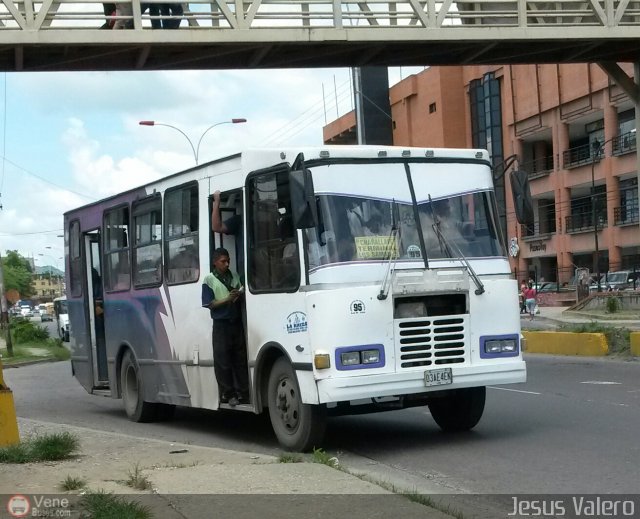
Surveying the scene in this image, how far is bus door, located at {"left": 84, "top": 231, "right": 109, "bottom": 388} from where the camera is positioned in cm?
1470

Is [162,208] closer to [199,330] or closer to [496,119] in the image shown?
[199,330]

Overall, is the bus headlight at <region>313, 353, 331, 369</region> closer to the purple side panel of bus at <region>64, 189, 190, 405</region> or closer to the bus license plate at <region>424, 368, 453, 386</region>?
the bus license plate at <region>424, 368, 453, 386</region>

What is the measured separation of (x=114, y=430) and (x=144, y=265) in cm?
217

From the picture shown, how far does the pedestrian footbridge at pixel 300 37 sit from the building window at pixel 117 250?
5.78 m

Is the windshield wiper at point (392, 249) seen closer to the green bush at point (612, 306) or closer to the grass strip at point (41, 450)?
the grass strip at point (41, 450)

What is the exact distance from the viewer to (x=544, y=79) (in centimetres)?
6588

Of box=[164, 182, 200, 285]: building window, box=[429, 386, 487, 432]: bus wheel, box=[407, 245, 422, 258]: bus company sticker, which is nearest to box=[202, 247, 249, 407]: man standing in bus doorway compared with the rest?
box=[164, 182, 200, 285]: building window

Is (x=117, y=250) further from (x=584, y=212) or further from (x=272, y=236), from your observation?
(x=584, y=212)

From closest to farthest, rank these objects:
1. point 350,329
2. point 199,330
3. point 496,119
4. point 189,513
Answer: point 189,513, point 350,329, point 199,330, point 496,119

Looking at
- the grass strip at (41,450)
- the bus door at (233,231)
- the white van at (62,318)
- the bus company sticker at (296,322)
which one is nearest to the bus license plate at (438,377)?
the bus company sticker at (296,322)

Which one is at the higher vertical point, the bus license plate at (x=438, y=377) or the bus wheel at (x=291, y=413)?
the bus license plate at (x=438, y=377)

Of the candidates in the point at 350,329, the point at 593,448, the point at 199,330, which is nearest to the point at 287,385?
the point at 350,329

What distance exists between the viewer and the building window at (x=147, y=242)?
40.5ft

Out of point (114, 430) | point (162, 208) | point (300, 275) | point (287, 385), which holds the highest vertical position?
point (162, 208)
